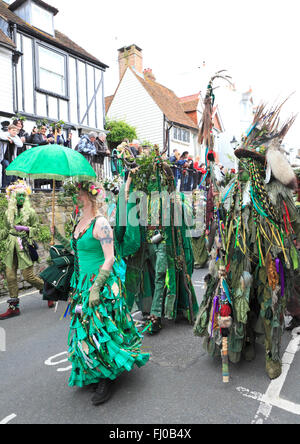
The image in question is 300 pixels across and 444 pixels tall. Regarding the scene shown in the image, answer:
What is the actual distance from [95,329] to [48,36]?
45.3 ft

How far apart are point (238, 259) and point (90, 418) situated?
73.6 inches

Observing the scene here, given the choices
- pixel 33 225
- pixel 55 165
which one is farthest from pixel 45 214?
pixel 55 165

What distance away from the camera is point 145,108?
72.1 feet

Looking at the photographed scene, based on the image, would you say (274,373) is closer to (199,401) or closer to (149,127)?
(199,401)

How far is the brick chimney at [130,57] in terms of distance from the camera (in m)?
23.6

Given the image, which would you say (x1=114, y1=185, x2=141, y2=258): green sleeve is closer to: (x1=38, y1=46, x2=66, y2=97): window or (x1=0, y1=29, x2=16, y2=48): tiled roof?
(x1=0, y1=29, x2=16, y2=48): tiled roof

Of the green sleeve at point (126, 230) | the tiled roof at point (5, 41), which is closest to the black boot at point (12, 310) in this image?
the green sleeve at point (126, 230)

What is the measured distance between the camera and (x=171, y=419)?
2.62 metres

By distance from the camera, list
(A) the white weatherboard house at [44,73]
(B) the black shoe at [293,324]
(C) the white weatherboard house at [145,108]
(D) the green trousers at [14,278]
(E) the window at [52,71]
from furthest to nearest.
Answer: (C) the white weatherboard house at [145,108]
(E) the window at [52,71]
(A) the white weatherboard house at [44,73]
(D) the green trousers at [14,278]
(B) the black shoe at [293,324]

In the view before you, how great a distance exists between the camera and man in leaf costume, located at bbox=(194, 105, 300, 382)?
10.4 feet

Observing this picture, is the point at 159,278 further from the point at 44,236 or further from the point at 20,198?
the point at 44,236

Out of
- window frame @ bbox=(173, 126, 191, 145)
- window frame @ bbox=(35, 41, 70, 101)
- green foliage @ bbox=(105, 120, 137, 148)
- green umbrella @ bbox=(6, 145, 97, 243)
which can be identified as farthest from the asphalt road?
window frame @ bbox=(173, 126, 191, 145)

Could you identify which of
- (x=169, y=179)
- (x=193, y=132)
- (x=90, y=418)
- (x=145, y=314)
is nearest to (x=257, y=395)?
(x=90, y=418)

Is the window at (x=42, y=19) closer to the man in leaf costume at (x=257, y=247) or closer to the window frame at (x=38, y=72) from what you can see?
the window frame at (x=38, y=72)
